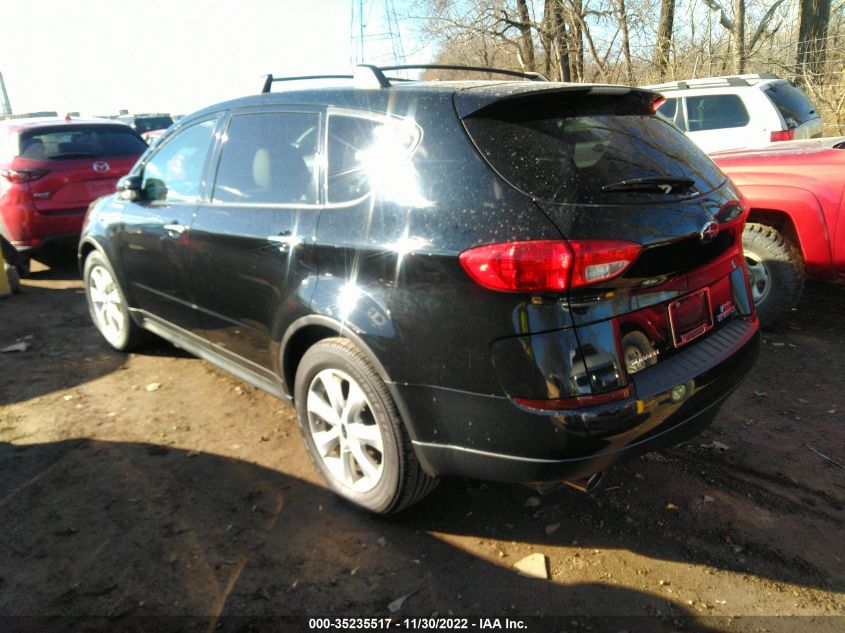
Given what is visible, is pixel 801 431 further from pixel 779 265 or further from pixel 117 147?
pixel 117 147

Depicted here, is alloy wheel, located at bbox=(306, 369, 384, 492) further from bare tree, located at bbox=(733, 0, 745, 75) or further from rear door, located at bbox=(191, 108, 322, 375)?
bare tree, located at bbox=(733, 0, 745, 75)

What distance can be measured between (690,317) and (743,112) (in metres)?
7.75

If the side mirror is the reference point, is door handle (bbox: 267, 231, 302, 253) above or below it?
below

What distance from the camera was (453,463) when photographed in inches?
96.6

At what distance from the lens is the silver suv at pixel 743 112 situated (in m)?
8.63

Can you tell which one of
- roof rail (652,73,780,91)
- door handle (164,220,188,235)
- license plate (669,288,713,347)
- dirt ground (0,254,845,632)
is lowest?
dirt ground (0,254,845,632)

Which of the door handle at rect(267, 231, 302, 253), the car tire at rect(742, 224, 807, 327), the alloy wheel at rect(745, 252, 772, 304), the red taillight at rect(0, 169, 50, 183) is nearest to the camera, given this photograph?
the door handle at rect(267, 231, 302, 253)

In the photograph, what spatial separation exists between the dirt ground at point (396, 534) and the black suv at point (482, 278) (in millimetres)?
354

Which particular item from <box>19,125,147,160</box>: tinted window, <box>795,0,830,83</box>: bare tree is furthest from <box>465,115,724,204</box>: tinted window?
<box>795,0,830,83</box>: bare tree

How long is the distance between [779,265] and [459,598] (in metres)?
3.58

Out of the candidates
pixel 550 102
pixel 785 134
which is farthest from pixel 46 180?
pixel 785 134

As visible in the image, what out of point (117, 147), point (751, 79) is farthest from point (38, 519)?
point (751, 79)

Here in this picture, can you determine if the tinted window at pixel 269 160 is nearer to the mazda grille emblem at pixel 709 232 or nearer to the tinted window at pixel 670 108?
A: the mazda grille emblem at pixel 709 232

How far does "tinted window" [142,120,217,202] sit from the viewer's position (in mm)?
3734
